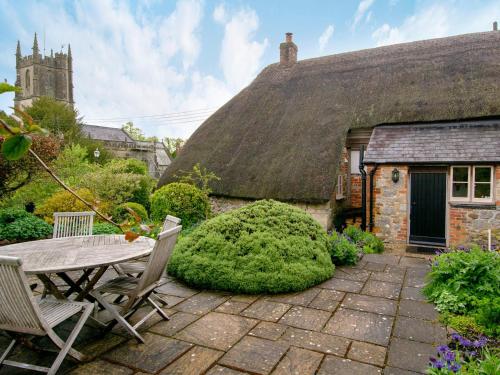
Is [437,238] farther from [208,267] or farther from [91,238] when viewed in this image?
[91,238]

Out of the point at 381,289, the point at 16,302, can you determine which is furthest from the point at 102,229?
the point at 381,289

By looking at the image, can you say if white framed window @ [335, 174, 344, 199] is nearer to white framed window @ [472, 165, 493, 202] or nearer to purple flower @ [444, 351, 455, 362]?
white framed window @ [472, 165, 493, 202]

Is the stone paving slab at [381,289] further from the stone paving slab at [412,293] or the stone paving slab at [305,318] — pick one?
the stone paving slab at [305,318]

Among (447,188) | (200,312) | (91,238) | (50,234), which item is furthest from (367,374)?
(447,188)

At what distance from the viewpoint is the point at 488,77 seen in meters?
9.80

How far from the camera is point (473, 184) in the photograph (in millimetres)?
8500

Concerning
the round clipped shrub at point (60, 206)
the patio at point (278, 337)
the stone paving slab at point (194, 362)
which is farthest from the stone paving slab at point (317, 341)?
the round clipped shrub at point (60, 206)

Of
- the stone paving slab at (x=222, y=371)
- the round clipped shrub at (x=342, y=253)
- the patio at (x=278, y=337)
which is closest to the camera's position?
the stone paving slab at (x=222, y=371)

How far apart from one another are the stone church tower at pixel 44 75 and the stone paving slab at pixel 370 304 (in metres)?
61.8

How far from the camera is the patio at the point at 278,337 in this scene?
2939 millimetres

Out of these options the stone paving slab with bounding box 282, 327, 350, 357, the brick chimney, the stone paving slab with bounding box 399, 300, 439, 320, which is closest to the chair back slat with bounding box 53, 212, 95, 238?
the stone paving slab with bounding box 282, 327, 350, 357

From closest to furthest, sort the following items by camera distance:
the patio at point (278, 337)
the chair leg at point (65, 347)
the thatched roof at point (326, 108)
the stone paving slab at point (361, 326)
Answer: the chair leg at point (65, 347), the patio at point (278, 337), the stone paving slab at point (361, 326), the thatched roof at point (326, 108)

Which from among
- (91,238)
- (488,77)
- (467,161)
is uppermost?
(488,77)

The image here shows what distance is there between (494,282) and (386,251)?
5239 mm
